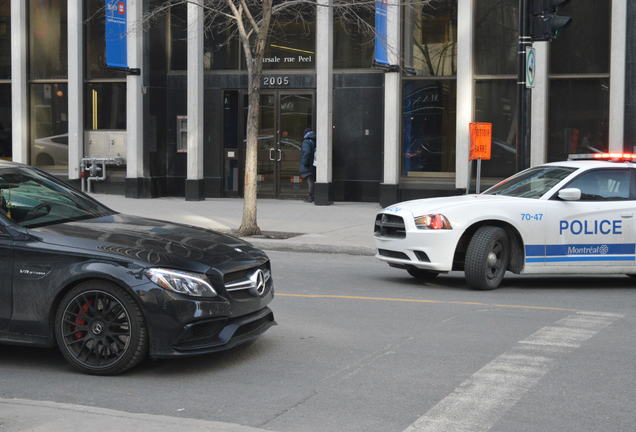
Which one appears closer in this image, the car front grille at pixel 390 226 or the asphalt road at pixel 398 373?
the asphalt road at pixel 398 373

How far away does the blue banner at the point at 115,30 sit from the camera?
24.0 metres

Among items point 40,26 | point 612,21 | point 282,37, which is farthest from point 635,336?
point 40,26

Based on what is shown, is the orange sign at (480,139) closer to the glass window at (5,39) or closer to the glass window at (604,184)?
the glass window at (604,184)

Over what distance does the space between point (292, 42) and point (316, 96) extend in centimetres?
169

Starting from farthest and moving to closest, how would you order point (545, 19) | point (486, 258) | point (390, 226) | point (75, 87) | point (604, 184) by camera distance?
point (75, 87)
point (545, 19)
point (604, 184)
point (390, 226)
point (486, 258)

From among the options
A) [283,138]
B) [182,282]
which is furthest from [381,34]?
[182,282]

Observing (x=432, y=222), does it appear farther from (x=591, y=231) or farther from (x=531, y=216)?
(x=591, y=231)

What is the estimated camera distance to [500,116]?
21938 mm

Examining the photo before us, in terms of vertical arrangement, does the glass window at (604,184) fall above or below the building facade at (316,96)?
below

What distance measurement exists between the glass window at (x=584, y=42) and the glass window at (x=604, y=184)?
33.1 feet

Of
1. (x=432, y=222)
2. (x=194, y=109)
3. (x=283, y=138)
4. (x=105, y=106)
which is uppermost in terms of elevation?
(x=105, y=106)

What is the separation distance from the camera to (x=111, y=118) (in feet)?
83.7

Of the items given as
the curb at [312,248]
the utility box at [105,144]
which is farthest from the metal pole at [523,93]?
the utility box at [105,144]

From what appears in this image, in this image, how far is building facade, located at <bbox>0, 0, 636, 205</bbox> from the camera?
21234 mm
